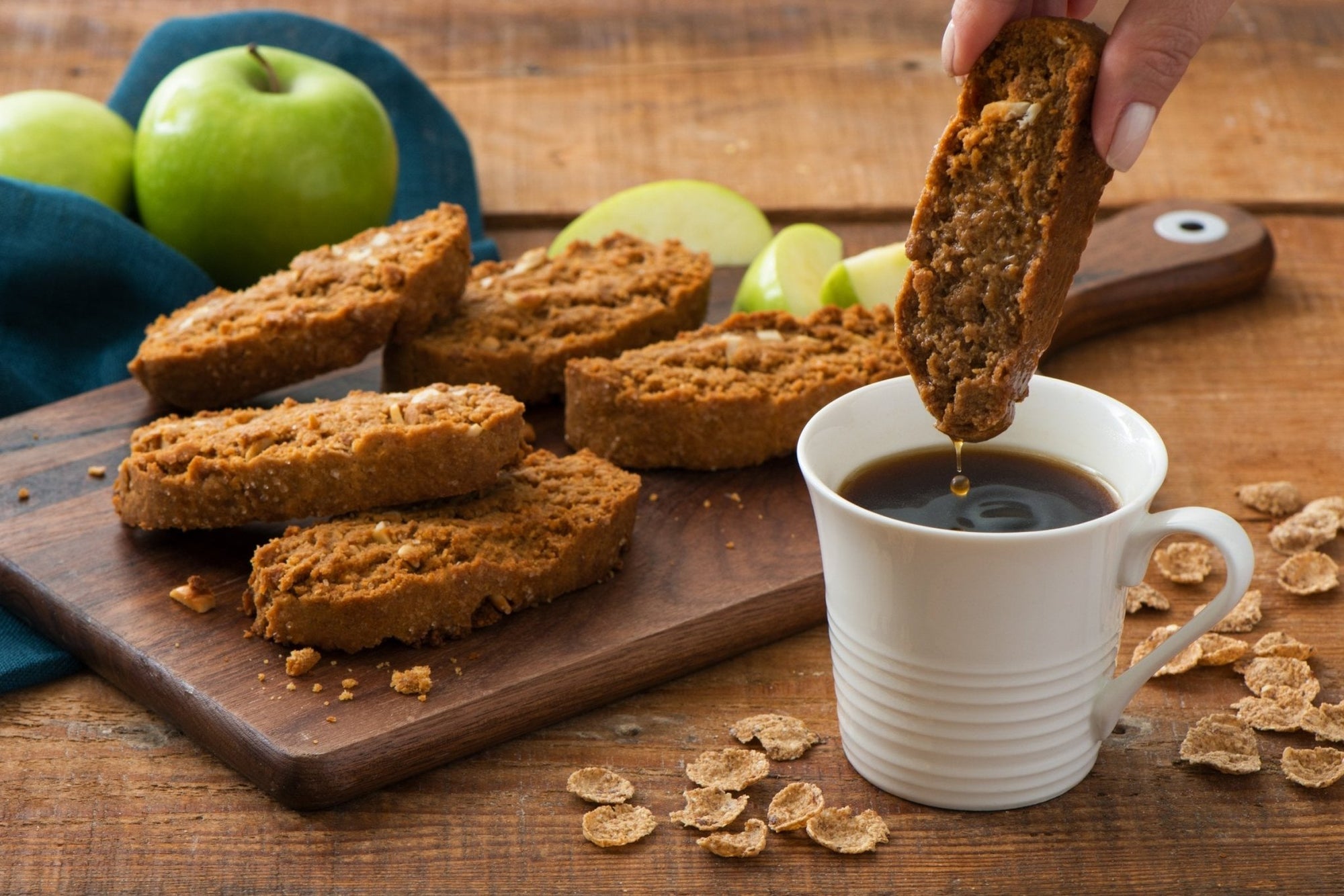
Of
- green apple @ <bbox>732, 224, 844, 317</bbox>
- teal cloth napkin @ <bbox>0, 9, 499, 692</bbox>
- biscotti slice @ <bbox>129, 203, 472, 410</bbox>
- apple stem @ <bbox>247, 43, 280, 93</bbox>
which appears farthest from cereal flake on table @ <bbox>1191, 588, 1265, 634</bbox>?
apple stem @ <bbox>247, 43, 280, 93</bbox>

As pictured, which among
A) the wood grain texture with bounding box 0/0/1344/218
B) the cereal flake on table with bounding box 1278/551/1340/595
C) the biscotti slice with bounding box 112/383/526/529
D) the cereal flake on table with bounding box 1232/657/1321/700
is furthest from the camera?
the wood grain texture with bounding box 0/0/1344/218

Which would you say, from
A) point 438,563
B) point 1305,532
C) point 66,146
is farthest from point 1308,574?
point 66,146

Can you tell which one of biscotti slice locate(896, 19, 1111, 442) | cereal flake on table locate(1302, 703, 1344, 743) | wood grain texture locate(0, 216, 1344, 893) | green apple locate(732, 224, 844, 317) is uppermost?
biscotti slice locate(896, 19, 1111, 442)

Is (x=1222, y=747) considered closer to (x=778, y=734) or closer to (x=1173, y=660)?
(x=1173, y=660)

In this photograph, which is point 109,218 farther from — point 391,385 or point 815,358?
point 815,358

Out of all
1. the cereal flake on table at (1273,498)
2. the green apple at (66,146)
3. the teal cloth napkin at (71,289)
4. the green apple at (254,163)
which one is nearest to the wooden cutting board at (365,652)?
the teal cloth napkin at (71,289)

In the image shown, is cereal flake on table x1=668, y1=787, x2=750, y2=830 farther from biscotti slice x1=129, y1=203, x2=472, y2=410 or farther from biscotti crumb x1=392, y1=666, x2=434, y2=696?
biscotti slice x1=129, y1=203, x2=472, y2=410

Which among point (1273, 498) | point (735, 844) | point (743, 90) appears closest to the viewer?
point (735, 844)
